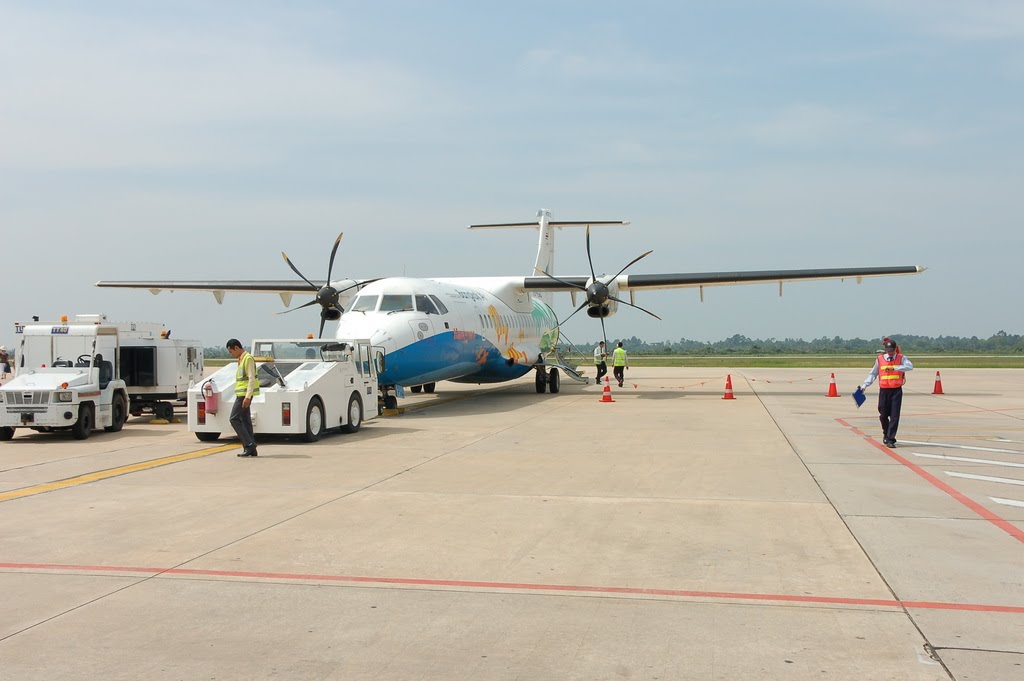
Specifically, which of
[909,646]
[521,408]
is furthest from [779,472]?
[521,408]

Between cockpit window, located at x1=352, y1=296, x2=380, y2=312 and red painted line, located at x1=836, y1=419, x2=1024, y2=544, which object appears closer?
red painted line, located at x1=836, y1=419, x2=1024, y2=544

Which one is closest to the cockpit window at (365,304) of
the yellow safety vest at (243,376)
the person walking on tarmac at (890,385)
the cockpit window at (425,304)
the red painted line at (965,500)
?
the cockpit window at (425,304)

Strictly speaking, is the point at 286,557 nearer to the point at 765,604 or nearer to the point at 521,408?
the point at 765,604

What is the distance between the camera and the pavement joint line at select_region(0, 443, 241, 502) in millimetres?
9336

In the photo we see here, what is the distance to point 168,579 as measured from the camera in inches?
235

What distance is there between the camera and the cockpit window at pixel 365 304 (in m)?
19.6

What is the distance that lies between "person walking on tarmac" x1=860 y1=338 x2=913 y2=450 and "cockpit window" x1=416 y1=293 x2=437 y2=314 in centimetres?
983

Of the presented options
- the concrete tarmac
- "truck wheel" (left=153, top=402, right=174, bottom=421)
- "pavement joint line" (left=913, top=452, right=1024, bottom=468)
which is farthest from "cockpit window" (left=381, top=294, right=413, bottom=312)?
"pavement joint line" (left=913, top=452, right=1024, bottom=468)

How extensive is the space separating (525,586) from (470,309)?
1707 centimetres

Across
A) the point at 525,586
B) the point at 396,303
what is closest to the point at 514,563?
the point at 525,586

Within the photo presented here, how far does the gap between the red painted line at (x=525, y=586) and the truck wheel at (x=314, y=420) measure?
7.39 metres

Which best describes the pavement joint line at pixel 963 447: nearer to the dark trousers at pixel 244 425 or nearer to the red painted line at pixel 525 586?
the red painted line at pixel 525 586

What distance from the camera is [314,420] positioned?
1393 cm

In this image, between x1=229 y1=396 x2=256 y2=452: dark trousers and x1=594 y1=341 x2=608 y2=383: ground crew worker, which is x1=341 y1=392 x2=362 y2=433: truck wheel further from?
x1=594 y1=341 x2=608 y2=383: ground crew worker
